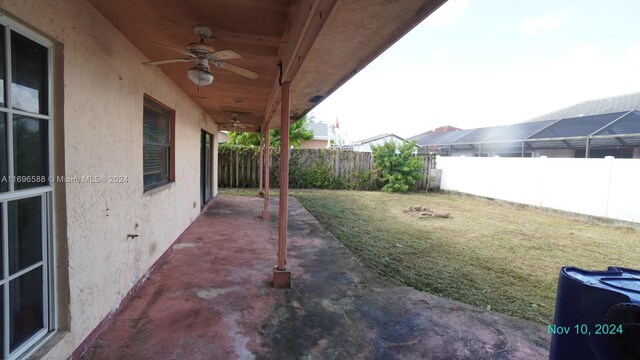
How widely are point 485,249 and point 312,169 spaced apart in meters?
8.49

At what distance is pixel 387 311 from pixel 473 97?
135 ft

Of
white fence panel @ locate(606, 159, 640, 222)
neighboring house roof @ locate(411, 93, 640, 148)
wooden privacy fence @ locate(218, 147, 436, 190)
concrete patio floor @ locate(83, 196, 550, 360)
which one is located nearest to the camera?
concrete patio floor @ locate(83, 196, 550, 360)

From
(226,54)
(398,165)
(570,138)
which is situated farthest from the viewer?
(398,165)

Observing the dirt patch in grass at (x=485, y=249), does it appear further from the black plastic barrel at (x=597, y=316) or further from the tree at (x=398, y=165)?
the tree at (x=398, y=165)

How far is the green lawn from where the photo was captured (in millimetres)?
3368

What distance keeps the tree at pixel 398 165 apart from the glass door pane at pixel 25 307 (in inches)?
451

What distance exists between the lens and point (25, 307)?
166 centimetres

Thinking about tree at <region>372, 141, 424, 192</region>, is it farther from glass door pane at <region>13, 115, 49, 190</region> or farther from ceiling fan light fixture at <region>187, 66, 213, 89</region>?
glass door pane at <region>13, 115, 49, 190</region>

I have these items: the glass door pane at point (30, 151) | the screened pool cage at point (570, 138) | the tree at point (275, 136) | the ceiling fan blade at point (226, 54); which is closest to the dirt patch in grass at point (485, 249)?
A: the ceiling fan blade at point (226, 54)

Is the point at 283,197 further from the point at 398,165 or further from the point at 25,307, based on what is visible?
the point at 398,165

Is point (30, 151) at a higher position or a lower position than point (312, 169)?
higher

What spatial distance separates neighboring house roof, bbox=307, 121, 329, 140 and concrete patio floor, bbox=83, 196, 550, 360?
64.6 ft

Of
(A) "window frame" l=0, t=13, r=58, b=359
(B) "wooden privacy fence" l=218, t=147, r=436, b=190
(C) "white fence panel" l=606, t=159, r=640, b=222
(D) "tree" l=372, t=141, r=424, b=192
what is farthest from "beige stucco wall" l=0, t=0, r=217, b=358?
(D) "tree" l=372, t=141, r=424, b=192

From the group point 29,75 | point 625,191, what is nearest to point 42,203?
point 29,75
